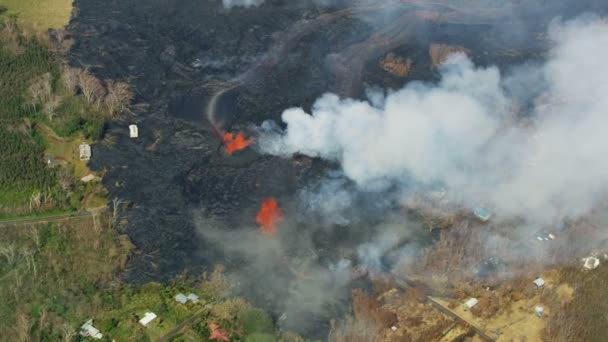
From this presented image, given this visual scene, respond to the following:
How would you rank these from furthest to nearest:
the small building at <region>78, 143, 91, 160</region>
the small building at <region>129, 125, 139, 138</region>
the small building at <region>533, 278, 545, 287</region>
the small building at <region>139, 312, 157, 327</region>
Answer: the small building at <region>129, 125, 139, 138</region> < the small building at <region>78, 143, 91, 160</region> < the small building at <region>533, 278, 545, 287</region> < the small building at <region>139, 312, 157, 327</region>

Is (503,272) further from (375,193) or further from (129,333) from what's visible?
(129,333)

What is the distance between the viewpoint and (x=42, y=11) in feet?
267

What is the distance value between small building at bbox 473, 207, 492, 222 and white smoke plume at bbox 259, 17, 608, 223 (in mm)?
1053

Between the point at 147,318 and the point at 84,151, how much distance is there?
20255mm

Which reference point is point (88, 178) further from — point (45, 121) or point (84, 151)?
point (45, 121)

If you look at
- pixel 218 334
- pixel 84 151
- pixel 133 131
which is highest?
pixel 133 131

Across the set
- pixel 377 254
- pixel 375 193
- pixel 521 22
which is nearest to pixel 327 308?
pixel 377 254

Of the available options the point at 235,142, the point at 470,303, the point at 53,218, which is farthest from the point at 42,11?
the point at 470,303

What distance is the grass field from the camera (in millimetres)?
79062

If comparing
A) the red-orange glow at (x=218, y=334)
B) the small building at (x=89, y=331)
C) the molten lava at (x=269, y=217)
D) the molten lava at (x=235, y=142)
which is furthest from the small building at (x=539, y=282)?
the small building at (x=89, y=331)

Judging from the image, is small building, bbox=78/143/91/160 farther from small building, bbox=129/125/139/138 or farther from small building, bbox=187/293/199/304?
small building, bbox=187/293/199/304

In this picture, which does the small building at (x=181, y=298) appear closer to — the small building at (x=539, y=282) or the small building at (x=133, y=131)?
the small building at (x=133, y=131)

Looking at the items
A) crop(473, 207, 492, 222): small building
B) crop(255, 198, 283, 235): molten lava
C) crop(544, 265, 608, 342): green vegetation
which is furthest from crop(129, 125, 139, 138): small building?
crop(544, 265, 608, 342): green vegetation

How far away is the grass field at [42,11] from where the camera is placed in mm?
79062
